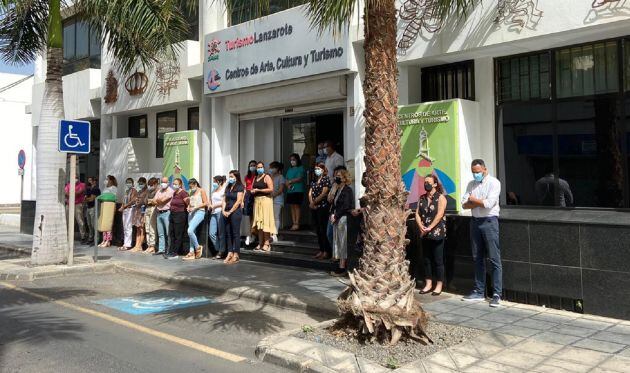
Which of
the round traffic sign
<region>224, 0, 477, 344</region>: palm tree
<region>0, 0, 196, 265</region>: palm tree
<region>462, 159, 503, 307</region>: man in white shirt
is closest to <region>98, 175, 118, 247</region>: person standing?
<region>0, 0, 196, 265</region>: palm tree

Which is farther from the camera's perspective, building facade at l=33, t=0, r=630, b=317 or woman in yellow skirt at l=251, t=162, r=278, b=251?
woman in yellow skirt at l=251, t=162, r=278, b=251

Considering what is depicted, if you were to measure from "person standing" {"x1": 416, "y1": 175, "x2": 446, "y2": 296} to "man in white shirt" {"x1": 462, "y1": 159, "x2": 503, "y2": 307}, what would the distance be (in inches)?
17.8

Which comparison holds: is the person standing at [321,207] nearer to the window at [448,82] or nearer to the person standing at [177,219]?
the window at [448,82]

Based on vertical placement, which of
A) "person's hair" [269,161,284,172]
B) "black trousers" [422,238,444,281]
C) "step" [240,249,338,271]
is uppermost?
"person's hair" [269,161,284,172]

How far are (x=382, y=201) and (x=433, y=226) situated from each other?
9.04ft

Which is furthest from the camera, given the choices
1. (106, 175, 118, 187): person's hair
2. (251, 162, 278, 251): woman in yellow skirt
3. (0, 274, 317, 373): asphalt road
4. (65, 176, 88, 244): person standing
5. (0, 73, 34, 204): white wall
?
(0, 73, 34, 204): white wall

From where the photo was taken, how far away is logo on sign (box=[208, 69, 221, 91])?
13.2 meters

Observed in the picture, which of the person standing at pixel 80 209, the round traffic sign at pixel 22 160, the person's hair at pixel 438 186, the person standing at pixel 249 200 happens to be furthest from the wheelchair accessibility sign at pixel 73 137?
the round traffic sign at pixel 22 160

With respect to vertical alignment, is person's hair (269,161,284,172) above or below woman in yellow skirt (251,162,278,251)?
above

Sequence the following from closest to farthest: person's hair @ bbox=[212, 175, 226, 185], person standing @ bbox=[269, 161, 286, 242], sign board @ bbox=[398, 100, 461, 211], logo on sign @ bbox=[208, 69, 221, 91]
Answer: sign board @ bbox=[398, 100, 461, 211], person's hair @ bbox=[212, 175, 226, 185], person standing @ bbox=[269, 161, 286, 242], logo on sign @ bbox=[208, 69, 221, 91]

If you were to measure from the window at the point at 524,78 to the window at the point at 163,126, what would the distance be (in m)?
9.72

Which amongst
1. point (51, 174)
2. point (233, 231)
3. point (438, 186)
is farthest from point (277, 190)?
point (438, 186)

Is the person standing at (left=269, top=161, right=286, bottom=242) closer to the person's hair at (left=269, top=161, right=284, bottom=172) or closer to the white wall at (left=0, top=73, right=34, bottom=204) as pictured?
the person's hair at (left=269, top=161, right=284, bottom=172)

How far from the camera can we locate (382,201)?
18.8 ft
